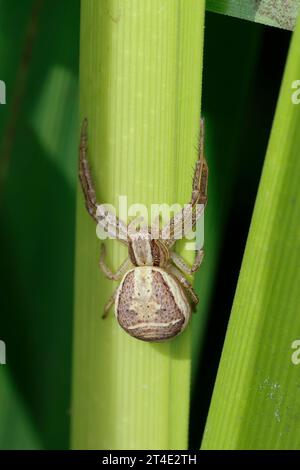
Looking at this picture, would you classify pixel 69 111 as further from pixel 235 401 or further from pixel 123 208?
pixel 235 401

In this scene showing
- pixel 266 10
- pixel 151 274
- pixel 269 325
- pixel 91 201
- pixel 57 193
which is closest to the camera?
pixel 269 325

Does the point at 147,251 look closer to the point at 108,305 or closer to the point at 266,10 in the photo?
the point at 108,305

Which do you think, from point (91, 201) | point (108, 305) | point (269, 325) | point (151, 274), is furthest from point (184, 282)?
point (269, 325)

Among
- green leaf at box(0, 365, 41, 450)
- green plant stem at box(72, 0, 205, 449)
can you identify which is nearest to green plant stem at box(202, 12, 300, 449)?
green plant stem at box(72, 0, 205, 449)

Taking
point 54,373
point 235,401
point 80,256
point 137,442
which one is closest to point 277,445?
point 235,401

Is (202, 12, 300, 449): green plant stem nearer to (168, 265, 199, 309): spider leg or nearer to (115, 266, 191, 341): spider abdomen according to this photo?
(115, 266, 191, 341): spider abdomen
